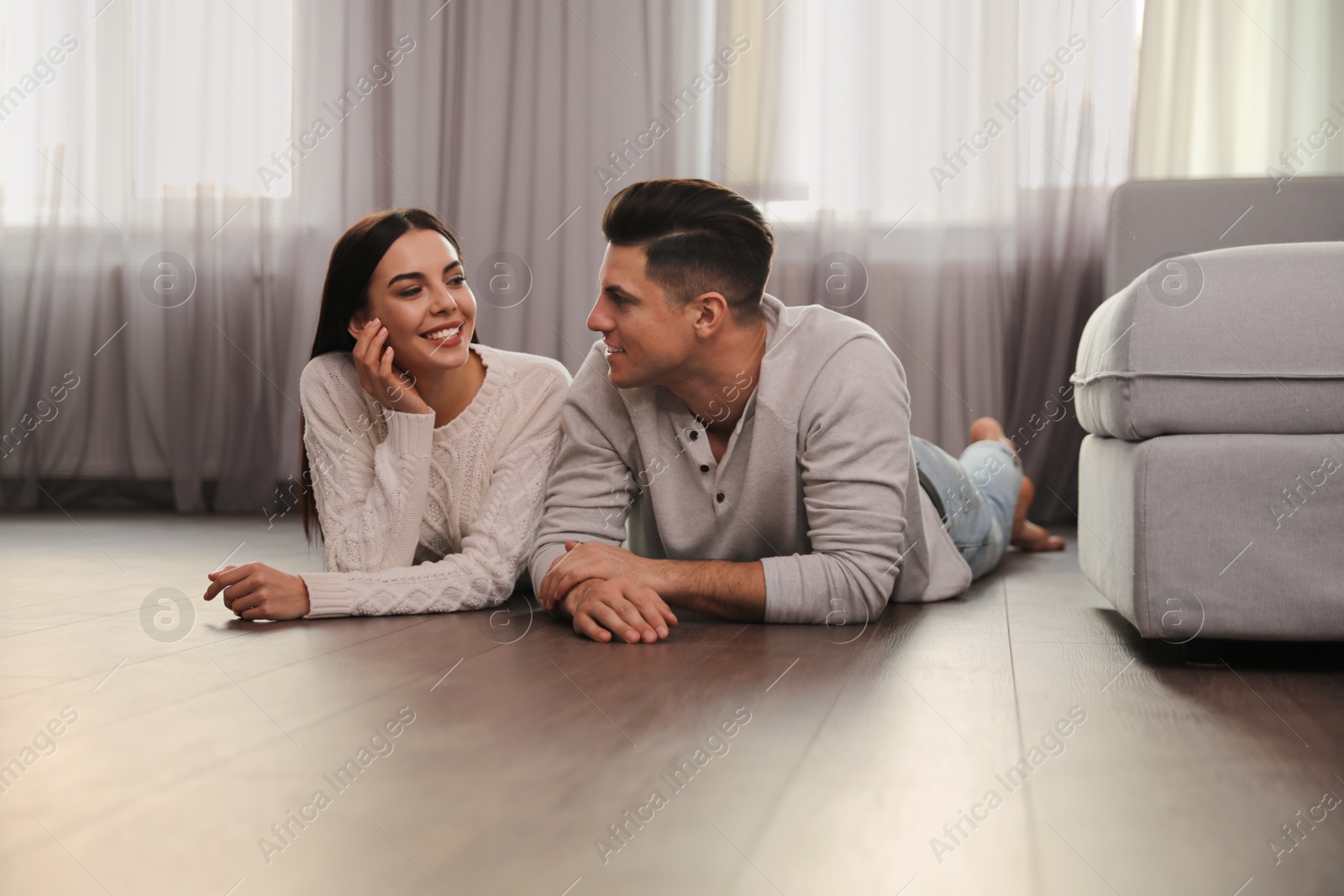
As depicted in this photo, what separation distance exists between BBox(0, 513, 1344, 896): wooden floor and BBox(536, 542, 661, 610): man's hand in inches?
2.6

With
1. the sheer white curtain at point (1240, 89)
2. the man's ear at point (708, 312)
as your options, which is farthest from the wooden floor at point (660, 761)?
the sheer white curtain at point (1240, 89)

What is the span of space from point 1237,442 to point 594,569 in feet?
2.52

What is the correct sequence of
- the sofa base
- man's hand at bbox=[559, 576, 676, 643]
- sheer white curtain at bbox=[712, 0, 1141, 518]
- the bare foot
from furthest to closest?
sheer white curtain at bbox=[712, 0, 1141, 518]
the bare foot
man's hand at bbox=[559, 576, 676, 643]
the sofa base

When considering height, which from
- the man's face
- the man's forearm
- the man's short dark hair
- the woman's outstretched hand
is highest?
the man's short dark hair

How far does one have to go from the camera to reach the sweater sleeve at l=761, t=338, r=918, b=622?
1.35 m

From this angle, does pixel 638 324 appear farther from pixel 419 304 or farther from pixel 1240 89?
pixel 1240 89

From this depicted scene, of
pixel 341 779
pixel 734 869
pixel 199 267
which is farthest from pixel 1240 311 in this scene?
pixel 199 267

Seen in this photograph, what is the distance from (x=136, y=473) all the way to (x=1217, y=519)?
10.3 ft

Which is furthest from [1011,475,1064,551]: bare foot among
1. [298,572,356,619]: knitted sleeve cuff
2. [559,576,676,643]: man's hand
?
[298,572,356,619]: knitted sleeve cuff

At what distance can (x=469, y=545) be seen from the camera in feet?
5.03

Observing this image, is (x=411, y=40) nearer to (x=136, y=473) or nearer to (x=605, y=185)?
(x=605, y=185)

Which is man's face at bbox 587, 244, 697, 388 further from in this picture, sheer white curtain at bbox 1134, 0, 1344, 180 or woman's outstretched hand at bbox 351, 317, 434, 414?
sheer white curtain at bbox 1134, 0, 1344, 180

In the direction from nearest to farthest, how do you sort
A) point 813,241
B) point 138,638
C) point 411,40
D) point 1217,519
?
point 1217,519 → point 138,638 → point 813,241 → point 411,40

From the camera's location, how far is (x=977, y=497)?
190 centimetres
